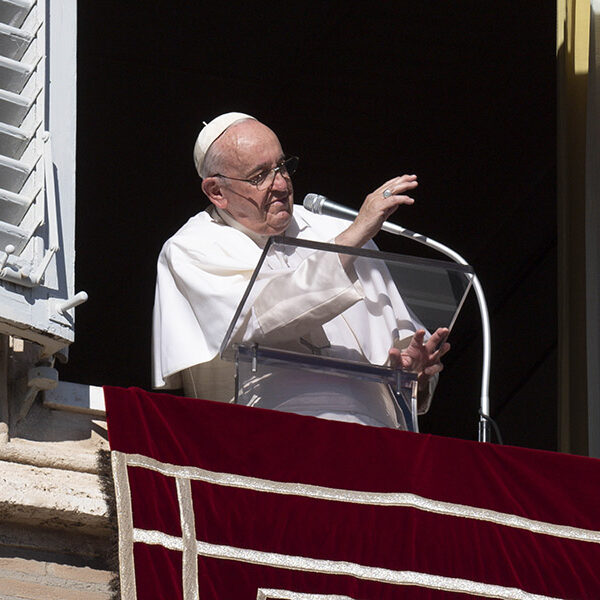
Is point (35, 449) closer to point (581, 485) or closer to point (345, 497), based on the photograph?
point (345, 497)

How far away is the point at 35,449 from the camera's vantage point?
5324 millimetres

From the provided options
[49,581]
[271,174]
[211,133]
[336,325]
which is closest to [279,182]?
[271,174]

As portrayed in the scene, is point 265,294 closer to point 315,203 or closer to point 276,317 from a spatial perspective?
point 276,317

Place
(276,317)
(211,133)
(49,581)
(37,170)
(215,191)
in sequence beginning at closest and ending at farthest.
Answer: (49,581) < (276,317) < (37,170) < (215,191) < (211,133)

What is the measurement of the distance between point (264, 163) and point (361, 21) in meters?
2.93

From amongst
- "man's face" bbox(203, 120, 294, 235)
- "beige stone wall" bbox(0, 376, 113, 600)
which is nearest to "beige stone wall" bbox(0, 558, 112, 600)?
"beige stone wall" bbox(0, 376, 113, 600)

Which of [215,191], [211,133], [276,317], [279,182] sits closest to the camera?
[276,317]

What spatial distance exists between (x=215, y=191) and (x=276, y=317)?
1.02 metres

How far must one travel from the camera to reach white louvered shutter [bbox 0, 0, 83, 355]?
17.4 ft

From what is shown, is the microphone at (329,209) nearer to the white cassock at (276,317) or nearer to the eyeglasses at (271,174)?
the white cassock at (276,317)

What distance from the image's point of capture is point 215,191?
6.32m

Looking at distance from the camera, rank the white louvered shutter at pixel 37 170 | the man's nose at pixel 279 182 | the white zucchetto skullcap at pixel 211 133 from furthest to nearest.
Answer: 1. the white zucchetto skullcap at pixel 211 133
2. the man's nose at pixel 279 182
3. the white louvered shutter at pixel 37 170

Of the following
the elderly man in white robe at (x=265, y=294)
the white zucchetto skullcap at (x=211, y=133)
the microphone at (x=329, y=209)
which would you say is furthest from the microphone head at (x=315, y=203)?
the white zucchetto skullcap at (x=211, y=133)

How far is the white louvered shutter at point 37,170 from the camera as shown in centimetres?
530
